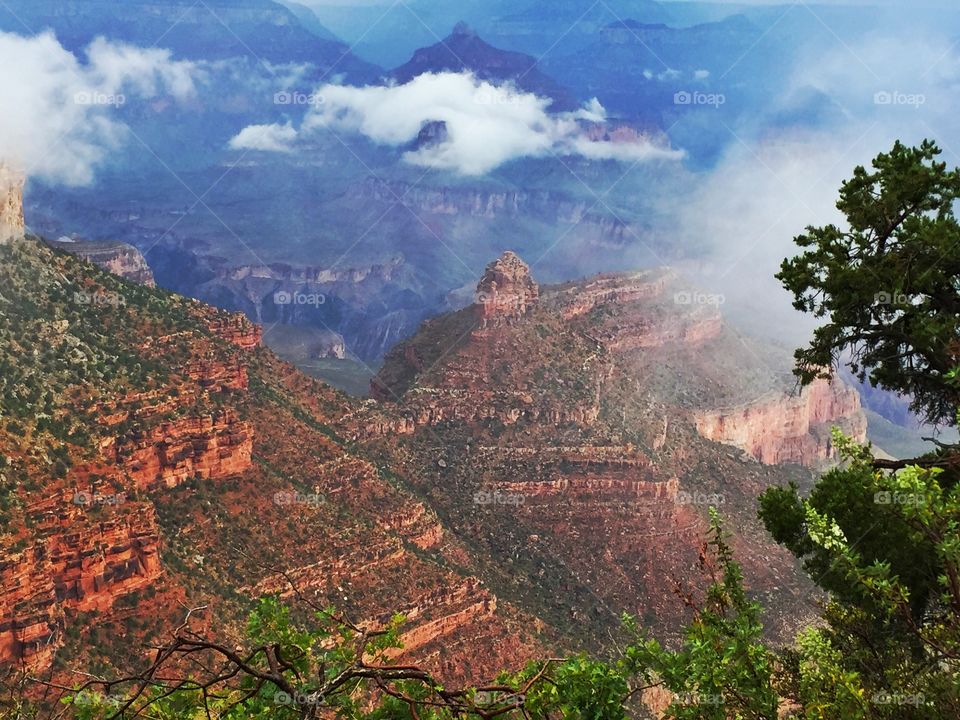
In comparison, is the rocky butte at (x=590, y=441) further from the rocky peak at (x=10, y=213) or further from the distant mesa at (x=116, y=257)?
the distant mesa at (x=116, y=257)

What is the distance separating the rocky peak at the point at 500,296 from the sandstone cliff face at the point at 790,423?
53.2 feet

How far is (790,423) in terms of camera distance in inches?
3297

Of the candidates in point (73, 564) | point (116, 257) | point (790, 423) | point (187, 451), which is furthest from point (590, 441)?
point (116, 257)

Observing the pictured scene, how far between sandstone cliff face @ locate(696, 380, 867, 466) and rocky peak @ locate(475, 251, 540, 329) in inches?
639

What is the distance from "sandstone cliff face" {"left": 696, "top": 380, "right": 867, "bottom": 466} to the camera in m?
75.7

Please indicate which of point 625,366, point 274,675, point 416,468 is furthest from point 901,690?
point 625,366

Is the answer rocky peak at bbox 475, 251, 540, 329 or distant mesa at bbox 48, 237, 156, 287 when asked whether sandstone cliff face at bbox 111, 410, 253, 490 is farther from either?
distant mesa at bbox 48, 237, 156, 287

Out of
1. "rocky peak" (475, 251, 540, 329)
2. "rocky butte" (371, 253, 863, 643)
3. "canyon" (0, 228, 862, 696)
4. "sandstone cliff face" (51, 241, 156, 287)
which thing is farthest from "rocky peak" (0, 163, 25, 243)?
"sandstone cliff face" (51, 241, 156, 287)

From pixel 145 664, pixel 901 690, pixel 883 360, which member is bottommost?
pixel 145 664

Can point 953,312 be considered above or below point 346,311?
below

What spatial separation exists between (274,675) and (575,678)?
3481 millimetres

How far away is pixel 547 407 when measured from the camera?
60469 mm

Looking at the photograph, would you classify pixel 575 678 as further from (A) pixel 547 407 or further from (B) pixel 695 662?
(A) pixel 547 407

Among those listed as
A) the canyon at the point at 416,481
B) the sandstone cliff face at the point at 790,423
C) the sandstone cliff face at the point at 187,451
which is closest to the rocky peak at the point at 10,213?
the canyon at the point at 416,481
